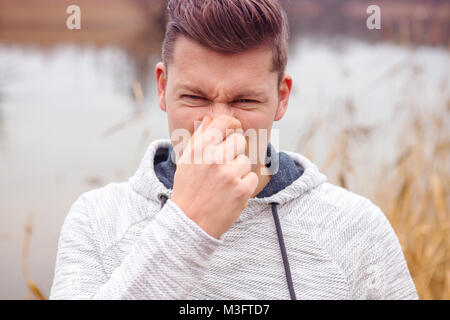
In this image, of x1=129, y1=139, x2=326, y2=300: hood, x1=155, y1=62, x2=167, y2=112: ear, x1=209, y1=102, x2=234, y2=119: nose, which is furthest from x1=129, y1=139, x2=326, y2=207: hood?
x1=209, y1=102, x2=234, y2=119: nose

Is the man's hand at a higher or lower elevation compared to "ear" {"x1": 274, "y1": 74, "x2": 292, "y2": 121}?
lower

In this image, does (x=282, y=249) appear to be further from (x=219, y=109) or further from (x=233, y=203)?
(x=219, y=109)

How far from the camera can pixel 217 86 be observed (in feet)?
4.10

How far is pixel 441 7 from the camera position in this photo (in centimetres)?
325

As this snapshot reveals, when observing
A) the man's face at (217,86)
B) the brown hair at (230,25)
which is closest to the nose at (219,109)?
the man's face at (217,86)

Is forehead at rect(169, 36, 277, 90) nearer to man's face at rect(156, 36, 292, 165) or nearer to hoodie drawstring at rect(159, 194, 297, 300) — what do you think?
man's face at rect(156, 36, 292, 165)

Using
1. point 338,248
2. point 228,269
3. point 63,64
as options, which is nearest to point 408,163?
point 338,248

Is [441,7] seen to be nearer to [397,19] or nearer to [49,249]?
[397,19]

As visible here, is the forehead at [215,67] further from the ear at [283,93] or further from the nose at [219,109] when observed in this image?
the ear at [283,93]

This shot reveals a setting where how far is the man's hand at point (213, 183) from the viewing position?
3.63 feet

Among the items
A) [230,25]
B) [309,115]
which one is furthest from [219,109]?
[309,115]

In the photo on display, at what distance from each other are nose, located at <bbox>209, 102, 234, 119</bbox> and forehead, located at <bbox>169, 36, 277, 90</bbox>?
4 centimetres

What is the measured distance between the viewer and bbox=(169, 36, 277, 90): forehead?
126cm

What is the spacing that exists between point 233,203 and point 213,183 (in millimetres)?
62
